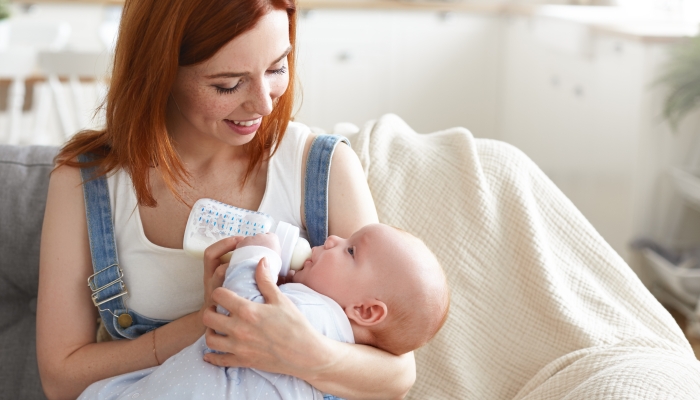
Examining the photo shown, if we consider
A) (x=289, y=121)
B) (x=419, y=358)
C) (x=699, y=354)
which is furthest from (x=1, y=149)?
(x=699, y=354)

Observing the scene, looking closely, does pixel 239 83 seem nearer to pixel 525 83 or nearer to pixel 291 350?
pixel 291 350

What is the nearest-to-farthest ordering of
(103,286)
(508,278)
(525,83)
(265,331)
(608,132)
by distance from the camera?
(265,331) < (103,286) < (508,278) < (608,132) < (525,83)

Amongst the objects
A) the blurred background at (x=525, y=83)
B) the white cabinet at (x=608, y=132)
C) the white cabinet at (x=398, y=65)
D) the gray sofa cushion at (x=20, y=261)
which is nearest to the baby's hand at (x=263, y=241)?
the gray sofa cushion at (x=20, y=261)

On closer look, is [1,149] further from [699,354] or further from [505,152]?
[699,354]

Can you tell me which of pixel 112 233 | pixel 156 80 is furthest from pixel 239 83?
pixel 112 233

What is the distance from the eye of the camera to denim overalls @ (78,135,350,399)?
1215 mm

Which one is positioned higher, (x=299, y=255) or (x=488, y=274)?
(x=299, y=255)

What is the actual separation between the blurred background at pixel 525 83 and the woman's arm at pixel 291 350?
108 cm

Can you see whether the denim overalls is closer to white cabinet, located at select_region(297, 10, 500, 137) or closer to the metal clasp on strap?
the metal clasp on strap

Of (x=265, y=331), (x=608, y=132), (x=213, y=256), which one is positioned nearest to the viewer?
(x=265, y=331)

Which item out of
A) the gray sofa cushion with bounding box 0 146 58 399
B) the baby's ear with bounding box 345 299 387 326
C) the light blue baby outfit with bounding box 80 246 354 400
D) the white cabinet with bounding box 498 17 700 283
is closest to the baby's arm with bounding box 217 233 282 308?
the light blue baby outfit with bounding box 80 246 354 400

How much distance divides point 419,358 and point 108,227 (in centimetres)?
62

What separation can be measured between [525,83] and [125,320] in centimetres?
344

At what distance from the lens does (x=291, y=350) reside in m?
1.00
